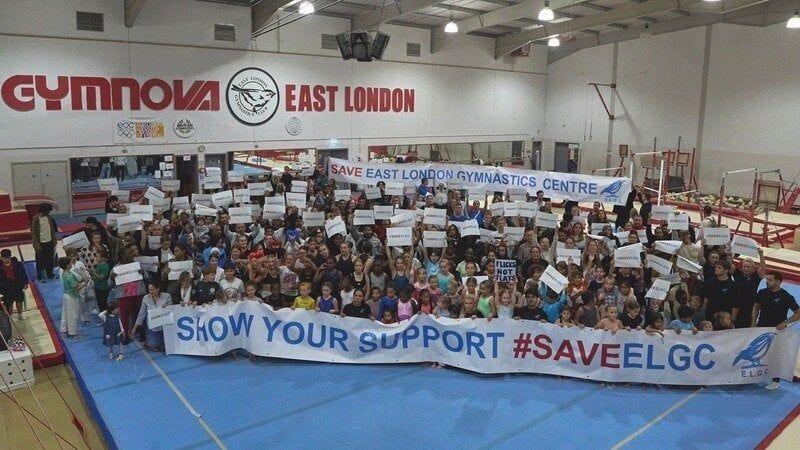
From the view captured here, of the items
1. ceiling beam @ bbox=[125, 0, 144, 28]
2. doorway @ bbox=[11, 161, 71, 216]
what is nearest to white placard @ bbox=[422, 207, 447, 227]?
ceiling beam @ bbox=[125, 0, 144, 28]

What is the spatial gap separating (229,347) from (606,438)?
17.3ft

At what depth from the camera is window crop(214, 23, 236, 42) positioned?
1894 centimetres

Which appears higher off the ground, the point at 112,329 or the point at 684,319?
the point at 684,319

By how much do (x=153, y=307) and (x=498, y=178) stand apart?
9441mm

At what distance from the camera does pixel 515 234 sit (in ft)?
36.6

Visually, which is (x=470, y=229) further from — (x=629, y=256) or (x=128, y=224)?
(x=128, y=224)

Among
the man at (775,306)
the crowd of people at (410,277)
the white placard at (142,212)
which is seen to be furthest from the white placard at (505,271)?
the white placard at (142,212)

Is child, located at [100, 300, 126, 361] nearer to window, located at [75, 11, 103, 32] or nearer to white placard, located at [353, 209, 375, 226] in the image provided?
white placard, located at [353, 209, 375, 226]

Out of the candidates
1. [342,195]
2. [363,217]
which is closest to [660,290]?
[363,217]

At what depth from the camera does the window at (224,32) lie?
18.9 m

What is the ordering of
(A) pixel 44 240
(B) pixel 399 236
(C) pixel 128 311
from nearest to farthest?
(C) pixel 128 311 < (B) pixel 399 236 < (A) pixel 44 240

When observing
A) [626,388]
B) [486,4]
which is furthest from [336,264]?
[486,4]

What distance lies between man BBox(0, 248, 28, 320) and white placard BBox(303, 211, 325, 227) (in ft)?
16.5

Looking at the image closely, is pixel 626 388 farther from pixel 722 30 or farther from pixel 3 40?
pixel 722 30
